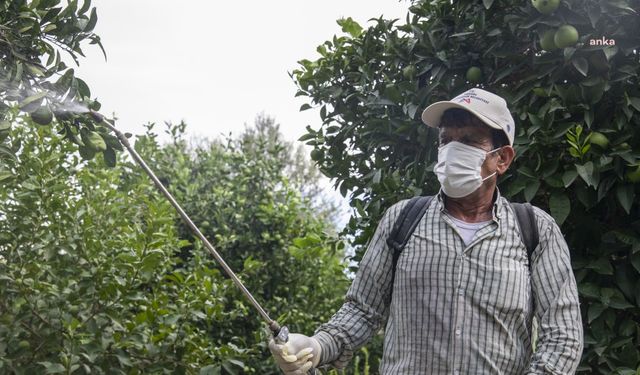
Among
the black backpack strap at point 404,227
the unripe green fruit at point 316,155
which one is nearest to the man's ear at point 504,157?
the black backpack strap at point 404,227

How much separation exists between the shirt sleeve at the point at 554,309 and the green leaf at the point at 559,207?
42.2 inches

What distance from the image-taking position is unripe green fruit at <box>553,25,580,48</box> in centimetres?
396

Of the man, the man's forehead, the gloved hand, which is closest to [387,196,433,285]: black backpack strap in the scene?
the man

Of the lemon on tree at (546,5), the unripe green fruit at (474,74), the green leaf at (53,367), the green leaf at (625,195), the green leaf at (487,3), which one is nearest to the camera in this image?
the green leaf at (625,195)

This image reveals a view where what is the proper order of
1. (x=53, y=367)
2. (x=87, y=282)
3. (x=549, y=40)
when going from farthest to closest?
(x=87, y=282) < (x=53, y=367) < (x=549, y=40)

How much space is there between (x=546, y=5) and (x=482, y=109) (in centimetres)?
136

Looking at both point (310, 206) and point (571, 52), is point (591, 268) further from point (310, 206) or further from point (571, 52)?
point (310, 206)

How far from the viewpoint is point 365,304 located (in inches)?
116

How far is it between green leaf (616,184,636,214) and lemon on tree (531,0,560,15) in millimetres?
773

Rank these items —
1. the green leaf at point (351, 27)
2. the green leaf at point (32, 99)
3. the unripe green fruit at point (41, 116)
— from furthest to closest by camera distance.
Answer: the green leaf at point (351, 27) < the unripe green fruit at point (41, 116) < the green leaf at point (32, 99)

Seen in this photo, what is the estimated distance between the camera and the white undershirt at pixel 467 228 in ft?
9.20

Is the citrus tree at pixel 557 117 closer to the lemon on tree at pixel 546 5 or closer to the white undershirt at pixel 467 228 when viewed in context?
the lemon on tree at pixel 546 5

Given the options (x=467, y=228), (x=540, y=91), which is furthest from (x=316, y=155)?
(x=467, y=228)

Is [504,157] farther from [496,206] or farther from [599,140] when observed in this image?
[599,140]
